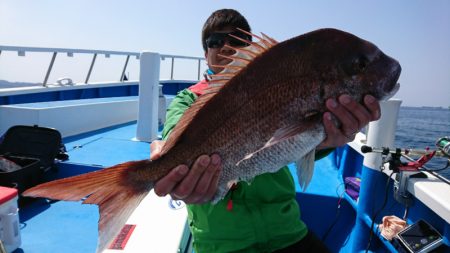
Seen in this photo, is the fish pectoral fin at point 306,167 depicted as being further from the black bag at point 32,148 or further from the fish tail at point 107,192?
the black bag at point 32,148

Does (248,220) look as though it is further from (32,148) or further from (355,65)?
(32,148)

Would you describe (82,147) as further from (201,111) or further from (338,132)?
(338,132)

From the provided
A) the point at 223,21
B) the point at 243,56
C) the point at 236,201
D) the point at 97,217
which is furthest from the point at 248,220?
the point at 97,217

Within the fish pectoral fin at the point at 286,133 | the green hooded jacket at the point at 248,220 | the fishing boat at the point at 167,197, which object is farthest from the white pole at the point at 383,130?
the fish pectoral fin at the point at 286,133

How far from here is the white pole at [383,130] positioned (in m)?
2.86

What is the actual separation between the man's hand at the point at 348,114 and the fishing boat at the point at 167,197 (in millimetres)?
1055

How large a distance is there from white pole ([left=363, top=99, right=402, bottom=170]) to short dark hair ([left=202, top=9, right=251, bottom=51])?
1.49m

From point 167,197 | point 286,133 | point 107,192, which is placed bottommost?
point 167,197

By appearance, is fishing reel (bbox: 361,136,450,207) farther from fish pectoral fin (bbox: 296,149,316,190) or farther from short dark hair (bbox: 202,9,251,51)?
short dark hair (bbox: 202,9,251,51)

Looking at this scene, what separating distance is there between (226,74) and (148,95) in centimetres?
481

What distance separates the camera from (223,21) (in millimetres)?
2209

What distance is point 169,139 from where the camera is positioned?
5.26 feet

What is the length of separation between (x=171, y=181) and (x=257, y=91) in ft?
1.95

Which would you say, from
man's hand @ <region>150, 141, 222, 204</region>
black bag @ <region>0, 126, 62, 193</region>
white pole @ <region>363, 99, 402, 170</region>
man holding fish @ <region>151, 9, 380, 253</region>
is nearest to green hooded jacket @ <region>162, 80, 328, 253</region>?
man holding fish @ <region>151, 9, 380, 253</region>
